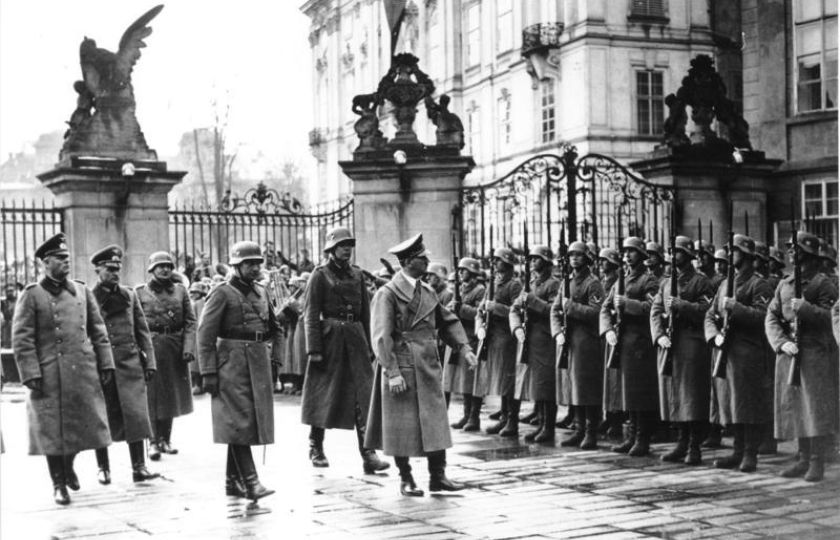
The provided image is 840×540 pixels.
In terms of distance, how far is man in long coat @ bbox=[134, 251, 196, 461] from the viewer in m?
11.7

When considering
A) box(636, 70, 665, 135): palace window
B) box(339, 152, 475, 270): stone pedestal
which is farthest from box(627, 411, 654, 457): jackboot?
box(636, 70, 665, 135): palace window

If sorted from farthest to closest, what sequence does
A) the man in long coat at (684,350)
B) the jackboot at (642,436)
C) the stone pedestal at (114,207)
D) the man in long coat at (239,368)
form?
the stone pedestal at (114,207), the jackboot at (642,436), the man in long coat at (684,350), the man in long coat at (239,368)

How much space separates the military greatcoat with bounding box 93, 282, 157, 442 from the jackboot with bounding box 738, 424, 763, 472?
213 inches

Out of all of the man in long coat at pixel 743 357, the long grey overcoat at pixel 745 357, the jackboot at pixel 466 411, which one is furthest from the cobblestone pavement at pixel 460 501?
the jackboot at pixel 466 411

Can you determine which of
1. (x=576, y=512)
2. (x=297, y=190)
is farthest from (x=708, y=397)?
(x=297, y=190)

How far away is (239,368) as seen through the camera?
30.6 feet

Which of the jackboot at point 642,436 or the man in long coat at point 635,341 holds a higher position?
the man in long coat at point 635,341

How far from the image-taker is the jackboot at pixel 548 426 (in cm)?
1219

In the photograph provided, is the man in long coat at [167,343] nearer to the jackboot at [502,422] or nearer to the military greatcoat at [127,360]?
the military greatcoat at [127,360]

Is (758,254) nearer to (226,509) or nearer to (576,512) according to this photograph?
(576,512)

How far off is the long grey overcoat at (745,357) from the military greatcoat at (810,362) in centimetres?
52

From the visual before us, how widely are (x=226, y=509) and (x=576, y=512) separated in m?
2.74

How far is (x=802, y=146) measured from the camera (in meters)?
21.7

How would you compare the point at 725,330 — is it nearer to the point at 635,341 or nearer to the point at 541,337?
the point at 635,341
